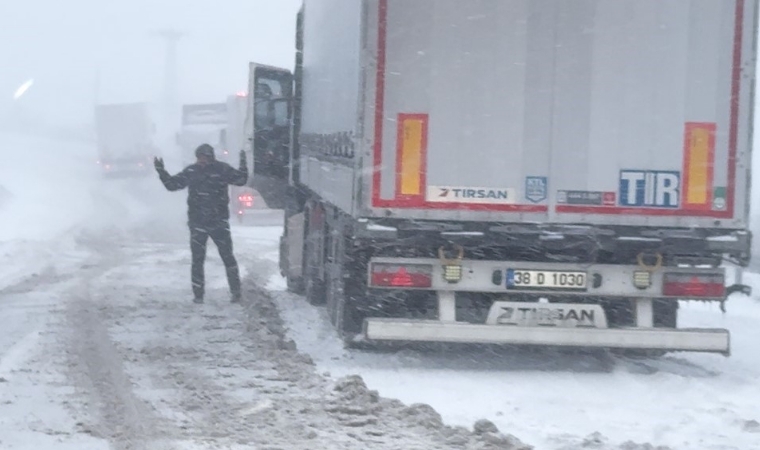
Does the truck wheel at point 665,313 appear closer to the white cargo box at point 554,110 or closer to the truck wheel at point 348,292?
the white cargo box at point 554,110

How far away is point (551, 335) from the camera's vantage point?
10.7 m

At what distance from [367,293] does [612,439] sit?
384 cm

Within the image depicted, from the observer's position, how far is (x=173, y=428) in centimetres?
798

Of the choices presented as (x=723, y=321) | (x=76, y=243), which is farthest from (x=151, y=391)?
(x=76, y=243)

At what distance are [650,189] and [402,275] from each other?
200 centimetres

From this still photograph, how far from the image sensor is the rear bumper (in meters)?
10.6

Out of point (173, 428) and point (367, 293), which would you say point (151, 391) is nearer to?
point (173, 428)

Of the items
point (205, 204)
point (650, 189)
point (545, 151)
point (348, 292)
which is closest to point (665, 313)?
point (650, 189)

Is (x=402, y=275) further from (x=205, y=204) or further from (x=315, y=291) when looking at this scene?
(x=205, y=204)

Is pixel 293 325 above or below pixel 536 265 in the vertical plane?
below

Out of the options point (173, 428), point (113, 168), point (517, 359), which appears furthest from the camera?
point (113, 168)

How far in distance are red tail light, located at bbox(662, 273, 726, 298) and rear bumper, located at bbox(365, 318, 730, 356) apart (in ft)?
1.12

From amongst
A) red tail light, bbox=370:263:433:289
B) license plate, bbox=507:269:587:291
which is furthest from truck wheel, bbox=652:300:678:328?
red tail light, bbox=370:263:433:289

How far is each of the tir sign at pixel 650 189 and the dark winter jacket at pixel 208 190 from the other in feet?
17.8
